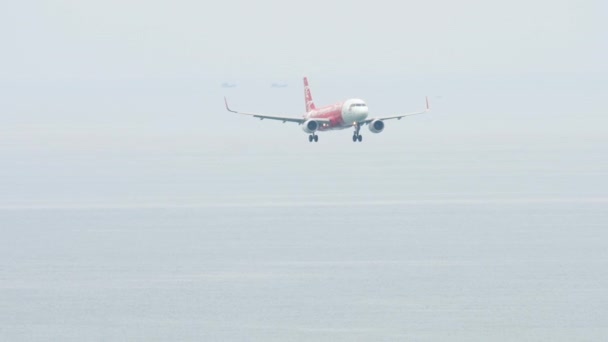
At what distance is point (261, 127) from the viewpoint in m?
170

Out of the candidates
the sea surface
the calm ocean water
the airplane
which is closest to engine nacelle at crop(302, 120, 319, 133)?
the airplane

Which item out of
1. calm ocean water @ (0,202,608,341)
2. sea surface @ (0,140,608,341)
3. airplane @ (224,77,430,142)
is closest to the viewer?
calm ocean water @ (0,202,608,341)

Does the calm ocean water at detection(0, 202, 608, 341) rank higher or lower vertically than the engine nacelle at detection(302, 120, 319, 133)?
higher

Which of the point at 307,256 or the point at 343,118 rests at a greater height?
the point at 307,256

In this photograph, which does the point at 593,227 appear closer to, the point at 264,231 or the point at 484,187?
the point at 264,231

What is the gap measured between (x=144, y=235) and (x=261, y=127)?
104m

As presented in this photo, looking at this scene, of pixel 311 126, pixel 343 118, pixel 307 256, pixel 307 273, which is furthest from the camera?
pixel 311 126

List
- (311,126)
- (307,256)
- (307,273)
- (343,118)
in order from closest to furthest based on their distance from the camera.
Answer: (307,273), (307,256), (343,118), (311,126)

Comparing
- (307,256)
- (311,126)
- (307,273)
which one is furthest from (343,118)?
(307,273)

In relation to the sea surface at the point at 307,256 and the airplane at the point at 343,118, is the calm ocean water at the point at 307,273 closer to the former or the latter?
the sea surface at the point at 307,256

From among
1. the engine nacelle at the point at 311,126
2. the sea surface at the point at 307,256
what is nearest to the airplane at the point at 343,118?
the engine nacelle at the point at 311,126

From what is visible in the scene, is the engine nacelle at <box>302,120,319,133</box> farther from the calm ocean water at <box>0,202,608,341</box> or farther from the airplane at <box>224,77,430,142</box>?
the calm ocean water at <box>0,202,608,341</box>

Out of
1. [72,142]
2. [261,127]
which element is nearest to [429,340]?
[72,142]

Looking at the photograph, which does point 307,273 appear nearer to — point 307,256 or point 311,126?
point 307,256
